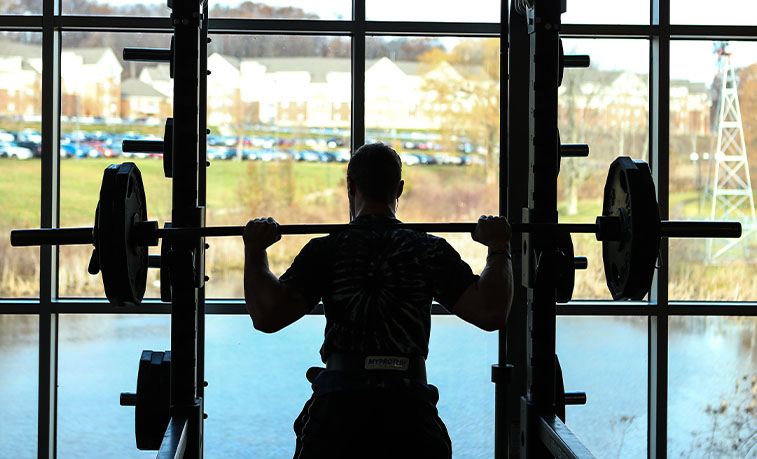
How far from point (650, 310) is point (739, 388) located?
21.6 inches

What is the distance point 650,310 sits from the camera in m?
3.32

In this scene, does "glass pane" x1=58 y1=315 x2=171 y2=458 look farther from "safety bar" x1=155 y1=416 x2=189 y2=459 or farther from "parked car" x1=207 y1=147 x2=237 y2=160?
"safety bar" x1=155 y1=416 x2=189 y2=459

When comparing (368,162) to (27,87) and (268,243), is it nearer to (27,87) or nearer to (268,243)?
(268,243)

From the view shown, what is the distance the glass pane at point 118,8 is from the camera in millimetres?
3268

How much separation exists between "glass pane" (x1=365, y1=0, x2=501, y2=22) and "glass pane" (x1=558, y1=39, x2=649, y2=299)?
34 cm

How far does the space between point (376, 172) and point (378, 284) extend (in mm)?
236

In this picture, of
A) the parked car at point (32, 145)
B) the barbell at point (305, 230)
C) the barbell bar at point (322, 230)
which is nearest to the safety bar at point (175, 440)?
the barbell at point (305, 230)

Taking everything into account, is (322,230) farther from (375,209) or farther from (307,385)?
(307,385)

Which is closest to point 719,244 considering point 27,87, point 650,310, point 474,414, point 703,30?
point 650,310

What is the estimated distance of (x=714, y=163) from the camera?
11.4 ft

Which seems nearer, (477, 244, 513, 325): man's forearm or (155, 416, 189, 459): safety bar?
(477, 244, 513, 325): man's forearm

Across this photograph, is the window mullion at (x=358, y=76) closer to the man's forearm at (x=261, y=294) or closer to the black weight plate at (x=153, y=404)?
the black weight plate at (x=153, y=404)

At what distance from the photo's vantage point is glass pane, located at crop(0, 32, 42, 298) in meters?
3.30

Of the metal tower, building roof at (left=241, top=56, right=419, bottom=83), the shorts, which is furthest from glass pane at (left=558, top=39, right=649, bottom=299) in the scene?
the shorts
